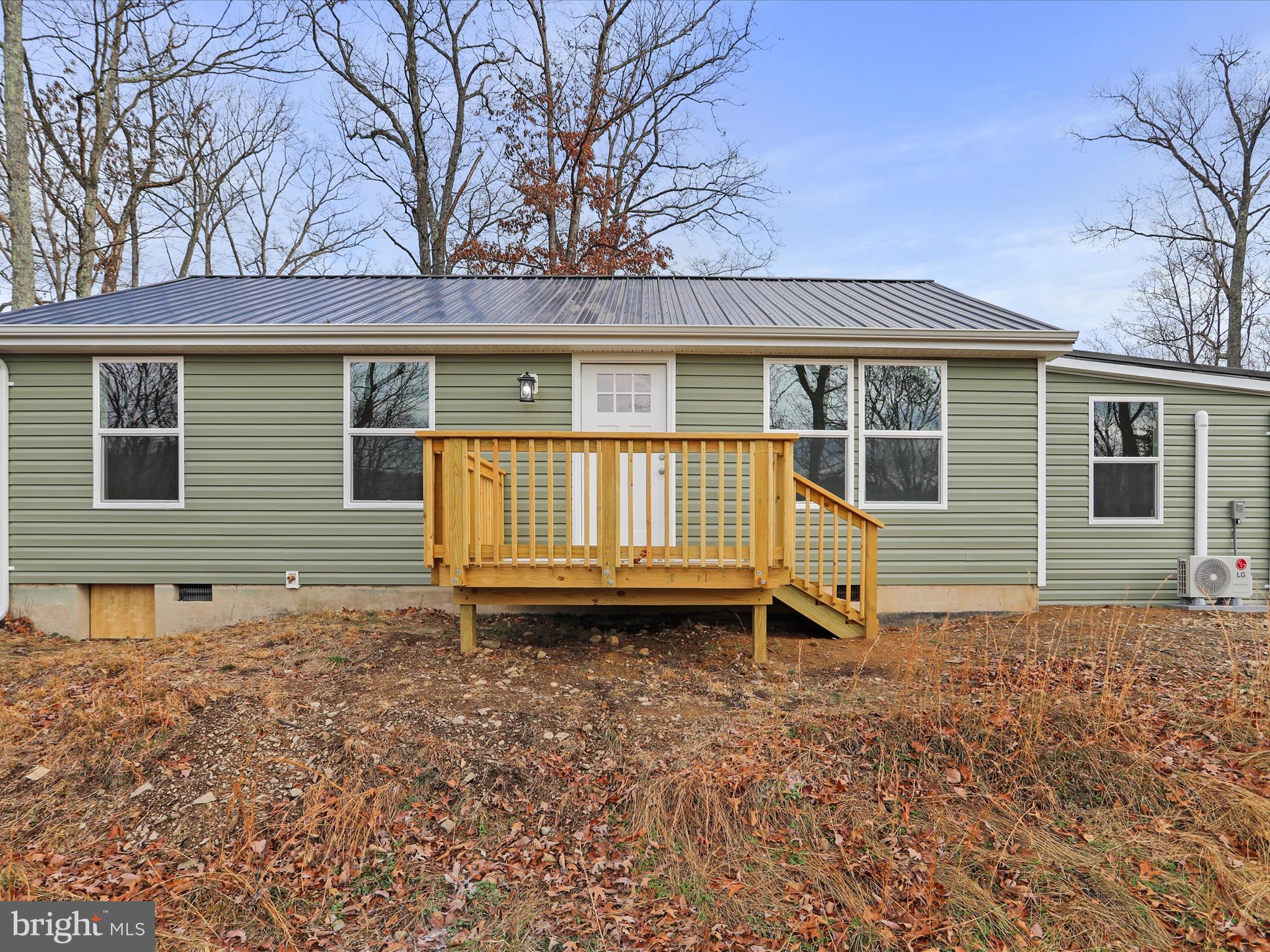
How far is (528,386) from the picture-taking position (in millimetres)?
5902

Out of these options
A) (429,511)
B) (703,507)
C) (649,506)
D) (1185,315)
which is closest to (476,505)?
(429,511)

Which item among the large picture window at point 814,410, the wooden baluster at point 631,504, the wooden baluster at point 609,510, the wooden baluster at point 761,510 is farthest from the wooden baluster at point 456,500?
the large picture window at point 814,410

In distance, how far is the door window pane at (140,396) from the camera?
19.8 feet

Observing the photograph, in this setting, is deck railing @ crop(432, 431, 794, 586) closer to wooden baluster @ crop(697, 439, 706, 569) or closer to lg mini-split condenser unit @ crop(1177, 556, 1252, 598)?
wooden baluster @ crop(697, 439, 706, 569)

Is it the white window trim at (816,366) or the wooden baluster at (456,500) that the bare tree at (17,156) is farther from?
the white window trim at (816,366)

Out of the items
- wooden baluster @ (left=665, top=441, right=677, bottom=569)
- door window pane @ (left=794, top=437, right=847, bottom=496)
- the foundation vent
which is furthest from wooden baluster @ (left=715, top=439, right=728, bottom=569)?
the foundation vent

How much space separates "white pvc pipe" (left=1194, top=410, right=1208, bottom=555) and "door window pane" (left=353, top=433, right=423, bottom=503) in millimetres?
8061

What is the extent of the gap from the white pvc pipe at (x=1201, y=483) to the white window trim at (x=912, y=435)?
289 centimetres

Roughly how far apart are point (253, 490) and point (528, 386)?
2887 millimetres

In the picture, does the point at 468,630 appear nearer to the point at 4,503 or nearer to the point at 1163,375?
the point at 4,503

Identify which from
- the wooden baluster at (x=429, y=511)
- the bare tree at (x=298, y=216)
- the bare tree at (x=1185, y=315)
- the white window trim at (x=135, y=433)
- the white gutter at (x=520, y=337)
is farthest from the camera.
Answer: the bare tree at (x=298, y=216)

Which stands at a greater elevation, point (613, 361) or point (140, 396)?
point (613, 361)

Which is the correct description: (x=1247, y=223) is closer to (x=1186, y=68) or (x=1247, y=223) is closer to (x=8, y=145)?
(x=1186, y=68)

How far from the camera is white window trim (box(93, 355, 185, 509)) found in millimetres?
6008
